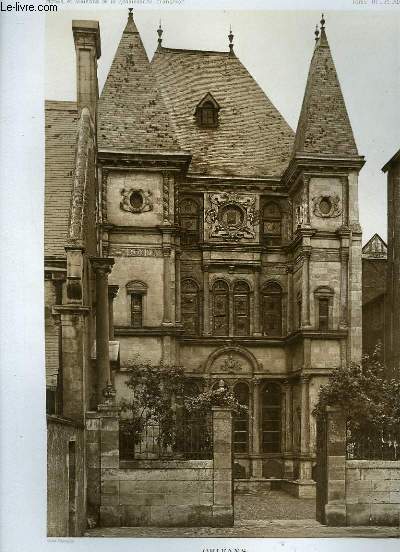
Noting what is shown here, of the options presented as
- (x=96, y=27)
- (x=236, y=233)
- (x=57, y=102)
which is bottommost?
(x=236, y=233)

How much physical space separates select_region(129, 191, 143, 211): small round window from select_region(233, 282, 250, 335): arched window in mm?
2664

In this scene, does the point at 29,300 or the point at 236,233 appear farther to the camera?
the point at 236,233

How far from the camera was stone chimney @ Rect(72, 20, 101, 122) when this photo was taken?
49.2 ft

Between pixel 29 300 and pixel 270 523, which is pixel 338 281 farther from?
pixel 29 300

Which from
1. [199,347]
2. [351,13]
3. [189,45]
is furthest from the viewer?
[199,347]

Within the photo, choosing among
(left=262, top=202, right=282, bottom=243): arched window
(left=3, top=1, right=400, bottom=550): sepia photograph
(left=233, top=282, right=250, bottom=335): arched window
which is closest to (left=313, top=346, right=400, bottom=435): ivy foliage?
(left=3, top=1, right=400, bottom=550): sepia photograph

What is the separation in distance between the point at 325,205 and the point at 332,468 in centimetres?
628

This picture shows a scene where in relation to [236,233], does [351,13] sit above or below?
above

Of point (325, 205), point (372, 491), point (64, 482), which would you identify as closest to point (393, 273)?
point (325, 205)

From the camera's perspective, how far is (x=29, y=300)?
1378 centimetres

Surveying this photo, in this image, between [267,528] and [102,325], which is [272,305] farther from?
[267,528]

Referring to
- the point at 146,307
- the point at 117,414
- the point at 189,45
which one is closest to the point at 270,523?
the point at 117,414

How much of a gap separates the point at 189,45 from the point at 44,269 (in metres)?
4.70

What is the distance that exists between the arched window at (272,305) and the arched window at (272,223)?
103cm
